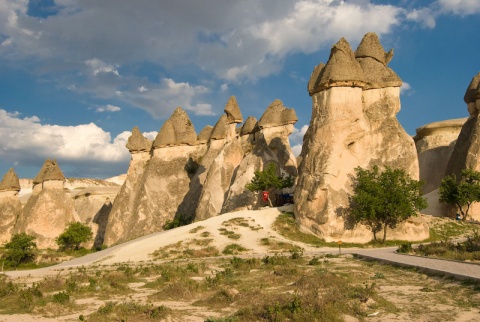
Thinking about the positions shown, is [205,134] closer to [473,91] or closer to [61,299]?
[473,91]

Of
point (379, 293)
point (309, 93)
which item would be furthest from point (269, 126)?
point (379, 293)

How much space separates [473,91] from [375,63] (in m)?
9.44

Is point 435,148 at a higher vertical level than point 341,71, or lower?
lower

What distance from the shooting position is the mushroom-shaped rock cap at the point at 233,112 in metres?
35.4

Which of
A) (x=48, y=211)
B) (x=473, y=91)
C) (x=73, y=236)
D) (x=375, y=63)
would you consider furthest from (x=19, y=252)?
(x=473, y=91)

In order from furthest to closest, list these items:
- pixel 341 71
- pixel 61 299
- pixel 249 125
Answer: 1. pixel 249 125
2. pixel 341 71
3. pixel 61 299

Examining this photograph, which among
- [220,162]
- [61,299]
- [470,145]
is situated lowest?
[61,299]

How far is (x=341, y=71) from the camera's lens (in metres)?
22.5

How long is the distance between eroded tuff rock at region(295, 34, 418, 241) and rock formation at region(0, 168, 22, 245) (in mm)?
24578

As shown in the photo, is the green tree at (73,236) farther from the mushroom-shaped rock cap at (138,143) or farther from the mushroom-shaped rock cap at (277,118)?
the mushroom-shaped rock cap at (277,118)

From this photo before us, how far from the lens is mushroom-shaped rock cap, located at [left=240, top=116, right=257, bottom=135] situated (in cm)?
3681

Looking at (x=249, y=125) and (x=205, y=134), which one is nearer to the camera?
(x=249, y=125)

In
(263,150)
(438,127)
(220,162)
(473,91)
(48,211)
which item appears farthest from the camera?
(438,127)

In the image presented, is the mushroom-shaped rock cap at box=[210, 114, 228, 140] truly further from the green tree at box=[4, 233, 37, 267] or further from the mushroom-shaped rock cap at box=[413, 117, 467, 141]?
the mushroom-shaped rock cap at box=[413, 117, 467, 141]
